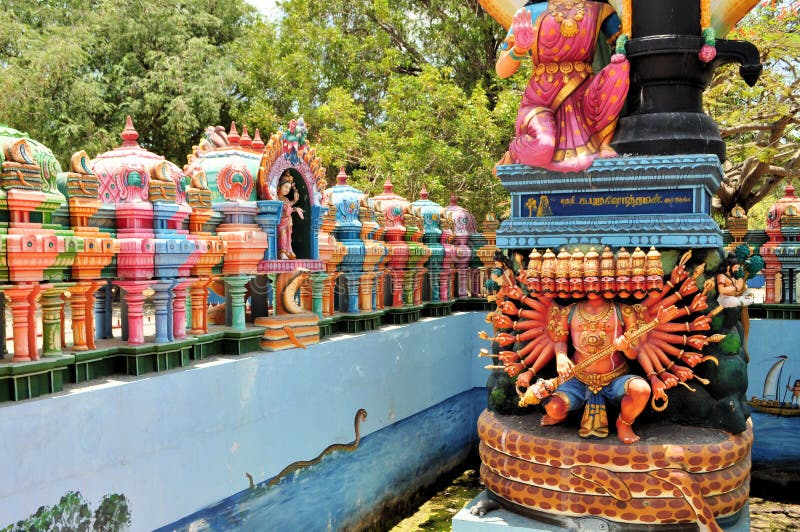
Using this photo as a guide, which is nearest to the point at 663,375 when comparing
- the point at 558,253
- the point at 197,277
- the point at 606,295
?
the point at 606,295

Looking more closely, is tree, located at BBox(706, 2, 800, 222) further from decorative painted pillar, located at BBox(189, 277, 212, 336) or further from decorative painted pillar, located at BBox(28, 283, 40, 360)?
decorative painted pillar, located at BBox(28, 283, 40, 360)

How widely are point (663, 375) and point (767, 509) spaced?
5.58 meters

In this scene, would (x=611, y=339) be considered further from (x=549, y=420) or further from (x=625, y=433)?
(x=549, y=420)

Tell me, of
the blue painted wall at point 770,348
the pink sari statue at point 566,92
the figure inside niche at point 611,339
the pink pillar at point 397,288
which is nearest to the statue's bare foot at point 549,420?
the figure inside niche at point 611,339

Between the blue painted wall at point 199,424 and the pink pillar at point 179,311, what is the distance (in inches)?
14.1

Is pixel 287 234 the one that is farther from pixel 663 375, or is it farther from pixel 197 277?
pixel 663 375

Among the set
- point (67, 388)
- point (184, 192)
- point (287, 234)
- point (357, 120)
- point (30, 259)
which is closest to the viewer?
point (30, 259)

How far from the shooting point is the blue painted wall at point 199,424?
212 inches

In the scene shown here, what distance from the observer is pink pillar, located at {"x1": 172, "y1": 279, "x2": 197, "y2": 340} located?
705cm

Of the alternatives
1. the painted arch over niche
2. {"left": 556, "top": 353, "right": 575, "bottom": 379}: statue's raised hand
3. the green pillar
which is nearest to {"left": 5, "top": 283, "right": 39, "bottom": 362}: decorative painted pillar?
the green pillar

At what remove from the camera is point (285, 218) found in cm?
862

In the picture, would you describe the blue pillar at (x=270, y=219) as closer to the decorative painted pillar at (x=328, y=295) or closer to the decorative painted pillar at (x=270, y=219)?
the decorative painted pillar at (x=270, y=219)

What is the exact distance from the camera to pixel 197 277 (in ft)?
23.8

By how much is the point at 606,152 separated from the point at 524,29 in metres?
1.42
